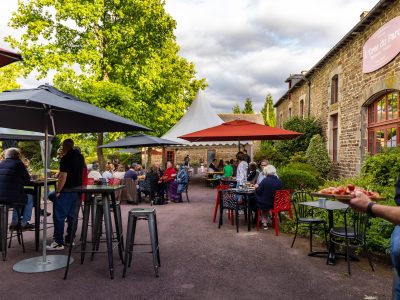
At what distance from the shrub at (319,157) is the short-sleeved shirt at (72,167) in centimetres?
1039

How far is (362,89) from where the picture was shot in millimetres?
10836

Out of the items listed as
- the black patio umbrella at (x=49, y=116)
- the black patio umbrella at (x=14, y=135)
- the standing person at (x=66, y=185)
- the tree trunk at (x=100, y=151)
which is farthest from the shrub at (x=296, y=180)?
the tree trunk at (x=100, y=151)

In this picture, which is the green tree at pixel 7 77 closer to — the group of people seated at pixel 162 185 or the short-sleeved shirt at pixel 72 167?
the group of people seated at pixel 162 185

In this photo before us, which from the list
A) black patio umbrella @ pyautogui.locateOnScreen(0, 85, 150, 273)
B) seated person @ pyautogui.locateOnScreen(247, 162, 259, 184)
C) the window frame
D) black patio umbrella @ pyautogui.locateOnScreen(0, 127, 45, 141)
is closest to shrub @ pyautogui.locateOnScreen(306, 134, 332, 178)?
the window frame

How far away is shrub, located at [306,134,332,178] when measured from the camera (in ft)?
44.4

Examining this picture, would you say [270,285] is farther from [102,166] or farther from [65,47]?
[65,47]

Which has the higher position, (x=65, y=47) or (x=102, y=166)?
(x=65, y=47)

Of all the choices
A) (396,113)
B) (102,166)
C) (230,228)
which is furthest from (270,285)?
(102,166)

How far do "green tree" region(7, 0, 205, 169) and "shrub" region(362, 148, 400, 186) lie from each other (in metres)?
10.1

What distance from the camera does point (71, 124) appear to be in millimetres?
5719

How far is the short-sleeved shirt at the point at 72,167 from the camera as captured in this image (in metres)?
5.35

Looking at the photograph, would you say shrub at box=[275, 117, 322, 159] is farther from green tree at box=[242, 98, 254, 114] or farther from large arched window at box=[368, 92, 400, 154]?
green tree at box=[242, 98, 254, 114]

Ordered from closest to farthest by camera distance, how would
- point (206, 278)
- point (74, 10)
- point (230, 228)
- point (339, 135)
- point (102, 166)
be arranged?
point (206, 278), point (230, 228), point (339, 135), point (74, 10), point (102, 166)

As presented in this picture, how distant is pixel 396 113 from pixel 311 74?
7.82 m
